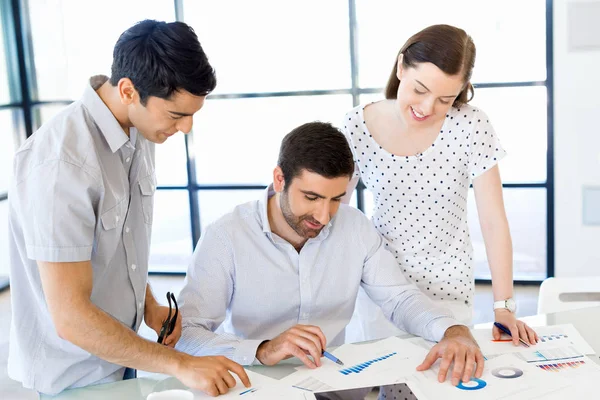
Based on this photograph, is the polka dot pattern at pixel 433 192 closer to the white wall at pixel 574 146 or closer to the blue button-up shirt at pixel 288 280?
the blue button-up shirt at pixel 288 280

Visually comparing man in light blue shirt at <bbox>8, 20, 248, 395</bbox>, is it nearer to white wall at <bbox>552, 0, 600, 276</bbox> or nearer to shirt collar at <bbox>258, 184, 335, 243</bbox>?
shirt collar at <bbox>258, 184, 335, 243</bbox>

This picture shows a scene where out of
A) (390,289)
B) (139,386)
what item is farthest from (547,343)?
(139,386)

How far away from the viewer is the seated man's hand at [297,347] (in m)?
1.64

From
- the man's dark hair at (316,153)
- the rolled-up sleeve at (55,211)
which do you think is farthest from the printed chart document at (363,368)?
the rolled-up sleeve at (55,211)

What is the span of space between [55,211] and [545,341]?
46.9 inches

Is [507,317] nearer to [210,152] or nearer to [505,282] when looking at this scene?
[505,282]

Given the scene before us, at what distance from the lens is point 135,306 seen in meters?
1.72

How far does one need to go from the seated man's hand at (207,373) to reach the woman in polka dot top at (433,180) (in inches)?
28.2

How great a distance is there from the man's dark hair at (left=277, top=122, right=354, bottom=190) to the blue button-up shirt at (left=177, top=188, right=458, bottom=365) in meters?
0.15

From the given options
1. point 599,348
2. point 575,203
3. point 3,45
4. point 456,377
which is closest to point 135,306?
point 456,377

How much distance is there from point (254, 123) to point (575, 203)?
2120 mm

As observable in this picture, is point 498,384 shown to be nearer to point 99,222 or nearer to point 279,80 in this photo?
point 99,222

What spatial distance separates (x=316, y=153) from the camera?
1835mm

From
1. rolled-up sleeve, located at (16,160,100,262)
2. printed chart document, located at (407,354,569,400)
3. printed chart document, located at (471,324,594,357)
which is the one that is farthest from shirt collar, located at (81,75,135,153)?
printed chart document, located at (471,324,594,357)
